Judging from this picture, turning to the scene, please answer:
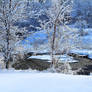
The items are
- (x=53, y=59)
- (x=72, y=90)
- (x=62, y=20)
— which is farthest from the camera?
(x=62, y=20)

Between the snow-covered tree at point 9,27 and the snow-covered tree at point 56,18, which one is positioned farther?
the snow-covered tree at point 56,18

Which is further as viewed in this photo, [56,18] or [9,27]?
[56,18]

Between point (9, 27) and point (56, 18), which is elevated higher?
point (56, 18)

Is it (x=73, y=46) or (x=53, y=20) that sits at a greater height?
(x=53, y=20)

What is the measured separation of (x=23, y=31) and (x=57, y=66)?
247cm

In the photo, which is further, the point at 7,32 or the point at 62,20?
the point at 62,20

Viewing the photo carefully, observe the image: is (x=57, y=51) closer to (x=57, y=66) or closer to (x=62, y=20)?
(x=57, y=66)

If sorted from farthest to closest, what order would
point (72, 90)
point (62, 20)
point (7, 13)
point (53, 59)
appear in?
point (62, 20) → point (53, 59) → point (7, 13) → point (72, 90)

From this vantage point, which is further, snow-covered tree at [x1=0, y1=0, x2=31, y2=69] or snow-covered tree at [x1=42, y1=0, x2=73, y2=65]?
snow-covered tree at [x1=42, y1=0, x2=73, y2=65]

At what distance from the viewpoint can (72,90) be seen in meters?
2.29

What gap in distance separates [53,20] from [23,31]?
5.87 ft

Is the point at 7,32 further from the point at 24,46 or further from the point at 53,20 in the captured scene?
the point at 53,20

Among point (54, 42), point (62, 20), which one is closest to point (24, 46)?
point (54, 42)

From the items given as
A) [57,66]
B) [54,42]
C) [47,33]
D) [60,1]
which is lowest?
[57,66]
